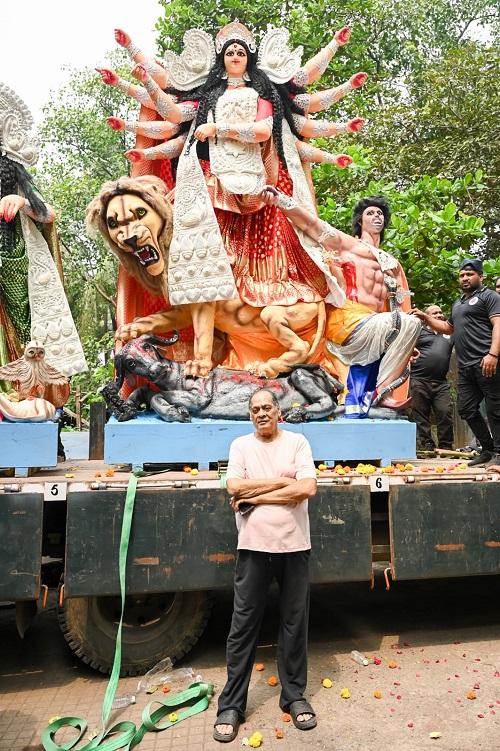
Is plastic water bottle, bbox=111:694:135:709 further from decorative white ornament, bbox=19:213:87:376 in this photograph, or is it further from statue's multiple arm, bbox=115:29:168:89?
statue's multiple arm, bbox=115:29:168:89

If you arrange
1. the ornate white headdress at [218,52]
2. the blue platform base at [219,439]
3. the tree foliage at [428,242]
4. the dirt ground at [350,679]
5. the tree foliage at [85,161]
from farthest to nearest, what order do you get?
the tree foliage at [85,161]
the tree foliage at [428,242]
the ornate white headdress at [218,52]
the blue platform base at [219,439]
the dirt ground at [350,679]

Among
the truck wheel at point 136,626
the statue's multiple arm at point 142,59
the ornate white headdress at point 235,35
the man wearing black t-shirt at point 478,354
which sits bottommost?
the truck wheel at point 136,626

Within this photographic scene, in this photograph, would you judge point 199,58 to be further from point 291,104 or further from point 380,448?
point 380,448

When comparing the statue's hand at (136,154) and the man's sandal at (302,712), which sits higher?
the statue's hand at (136,154)

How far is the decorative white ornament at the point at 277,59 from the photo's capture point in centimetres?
529

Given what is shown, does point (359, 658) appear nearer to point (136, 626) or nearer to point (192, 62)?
point (136, 626)

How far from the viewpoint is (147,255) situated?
472 centimetres

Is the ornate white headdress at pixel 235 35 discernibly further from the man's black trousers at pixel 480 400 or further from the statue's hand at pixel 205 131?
the man's black trousers at pixel 480 400

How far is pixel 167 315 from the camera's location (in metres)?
4.98

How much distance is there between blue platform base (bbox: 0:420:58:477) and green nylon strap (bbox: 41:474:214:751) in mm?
705

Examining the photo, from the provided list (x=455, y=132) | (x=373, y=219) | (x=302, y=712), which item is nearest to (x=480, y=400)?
(x=373, y=219)

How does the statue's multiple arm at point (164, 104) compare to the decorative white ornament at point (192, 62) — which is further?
the decorative white ornament at point (192, 62)

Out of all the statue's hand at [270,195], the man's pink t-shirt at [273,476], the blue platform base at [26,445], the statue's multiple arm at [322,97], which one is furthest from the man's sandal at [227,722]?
the statue's multiple arm at [322,97]

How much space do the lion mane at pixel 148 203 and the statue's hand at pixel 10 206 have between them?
520 mm
